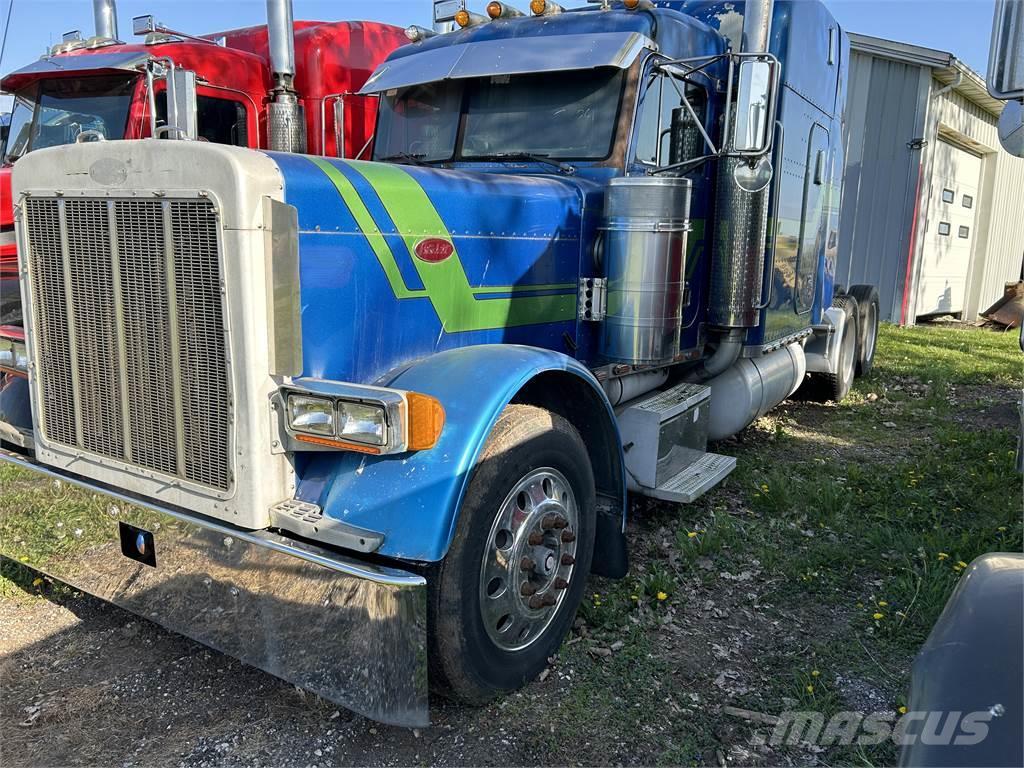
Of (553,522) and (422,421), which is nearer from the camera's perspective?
(422,421)

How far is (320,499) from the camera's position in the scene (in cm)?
255

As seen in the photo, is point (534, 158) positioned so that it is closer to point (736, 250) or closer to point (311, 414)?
point (736, 250)

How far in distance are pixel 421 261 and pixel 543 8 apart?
83.8 inches

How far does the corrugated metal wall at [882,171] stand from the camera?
1304 cm

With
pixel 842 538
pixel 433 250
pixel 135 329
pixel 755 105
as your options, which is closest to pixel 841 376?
pixel 842 538

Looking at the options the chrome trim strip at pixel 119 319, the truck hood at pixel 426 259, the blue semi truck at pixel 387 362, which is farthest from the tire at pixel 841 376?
the chrome trim strip at pixel 119 319

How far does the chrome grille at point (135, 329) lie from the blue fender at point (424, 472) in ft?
1.12

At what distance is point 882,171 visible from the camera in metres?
13.3

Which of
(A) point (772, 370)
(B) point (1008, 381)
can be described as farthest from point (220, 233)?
(B) point (1008, 381)

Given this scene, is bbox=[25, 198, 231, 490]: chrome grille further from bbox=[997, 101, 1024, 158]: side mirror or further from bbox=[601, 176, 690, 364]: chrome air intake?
bbox=[997, 101, 1024, 158]: side mirror

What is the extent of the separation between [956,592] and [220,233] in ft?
6.71

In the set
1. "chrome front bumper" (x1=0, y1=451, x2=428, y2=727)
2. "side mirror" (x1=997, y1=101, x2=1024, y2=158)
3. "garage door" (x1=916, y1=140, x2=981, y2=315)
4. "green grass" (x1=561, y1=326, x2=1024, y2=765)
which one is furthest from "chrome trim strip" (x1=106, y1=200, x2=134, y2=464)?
"garage door" (x1=916, y1=140, x2=981, y2=315)

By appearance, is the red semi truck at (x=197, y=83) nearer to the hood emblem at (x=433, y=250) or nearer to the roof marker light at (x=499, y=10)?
the roof marker light at (x=499, y=10)

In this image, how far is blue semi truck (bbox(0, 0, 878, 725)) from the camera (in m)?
2.40
